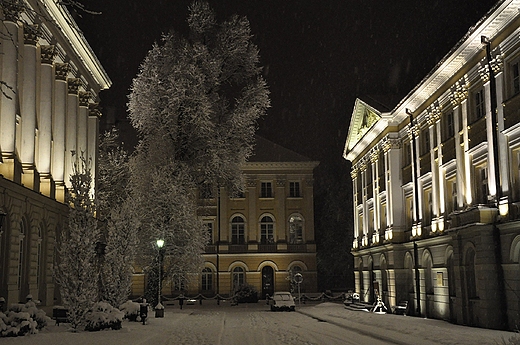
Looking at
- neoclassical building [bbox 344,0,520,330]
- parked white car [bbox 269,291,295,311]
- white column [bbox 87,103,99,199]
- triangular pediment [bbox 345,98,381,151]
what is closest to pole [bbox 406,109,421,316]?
neoclassical building [bbox 344,0,520,330]

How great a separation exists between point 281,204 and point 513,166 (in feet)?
136

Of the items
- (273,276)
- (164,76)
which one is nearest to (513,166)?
(164,76)

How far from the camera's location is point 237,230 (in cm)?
6172

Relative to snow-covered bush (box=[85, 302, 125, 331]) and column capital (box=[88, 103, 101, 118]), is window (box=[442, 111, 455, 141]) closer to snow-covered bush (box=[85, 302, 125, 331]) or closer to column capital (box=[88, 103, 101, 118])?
snow-covered bush (box=[85, 302, 125, 331])

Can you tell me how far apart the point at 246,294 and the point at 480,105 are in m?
32.3

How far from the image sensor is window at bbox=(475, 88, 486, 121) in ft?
Result: 78.3

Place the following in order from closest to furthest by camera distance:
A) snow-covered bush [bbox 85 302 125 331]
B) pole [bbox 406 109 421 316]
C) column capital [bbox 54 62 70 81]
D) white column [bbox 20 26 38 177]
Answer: snow-covered bush [bbox 85 302 125 331] < white column [bbox 20 26 38 177] < pole [bbox 406 109 421 316] < column capital [bbox 54 62 70 81]

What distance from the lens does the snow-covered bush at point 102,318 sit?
2017 centimetres

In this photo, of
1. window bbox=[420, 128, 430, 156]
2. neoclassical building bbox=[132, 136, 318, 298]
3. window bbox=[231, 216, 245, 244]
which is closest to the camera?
window bbox=[420, 128, 430, 156]

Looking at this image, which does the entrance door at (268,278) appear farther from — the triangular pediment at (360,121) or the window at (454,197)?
the window at (454,197)

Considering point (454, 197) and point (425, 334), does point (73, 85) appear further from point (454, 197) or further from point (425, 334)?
point (425, 334)

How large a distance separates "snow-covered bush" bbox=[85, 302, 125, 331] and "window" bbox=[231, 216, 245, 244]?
1593 inches

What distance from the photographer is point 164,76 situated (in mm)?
33531

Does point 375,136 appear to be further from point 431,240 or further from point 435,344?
point 435,344
